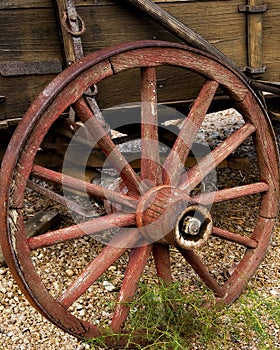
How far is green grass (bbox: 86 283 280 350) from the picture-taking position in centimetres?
237

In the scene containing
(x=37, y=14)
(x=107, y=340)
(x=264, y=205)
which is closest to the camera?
(x=107, y=340)

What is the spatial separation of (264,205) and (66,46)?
122cm

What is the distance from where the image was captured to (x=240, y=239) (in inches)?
108

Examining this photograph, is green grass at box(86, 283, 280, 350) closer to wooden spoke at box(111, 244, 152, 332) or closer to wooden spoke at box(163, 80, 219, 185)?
wooden spoke at box(111, 244, 152, 332)

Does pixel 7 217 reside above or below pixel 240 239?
above

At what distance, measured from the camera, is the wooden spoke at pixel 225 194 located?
260 cm

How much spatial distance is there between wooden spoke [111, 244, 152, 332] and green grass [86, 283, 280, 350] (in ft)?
0.14

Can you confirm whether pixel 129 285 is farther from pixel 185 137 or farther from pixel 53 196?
pixel 185 137

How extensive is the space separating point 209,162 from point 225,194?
171mm

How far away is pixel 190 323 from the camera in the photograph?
2.49 meters

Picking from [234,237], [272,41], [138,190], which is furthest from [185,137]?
[272,41]

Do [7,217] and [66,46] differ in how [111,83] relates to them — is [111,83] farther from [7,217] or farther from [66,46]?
[7,217]

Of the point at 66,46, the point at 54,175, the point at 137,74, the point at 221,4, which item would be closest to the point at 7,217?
the point at 54,175

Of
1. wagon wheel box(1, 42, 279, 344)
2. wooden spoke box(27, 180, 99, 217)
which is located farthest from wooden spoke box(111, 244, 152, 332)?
wooden spoke box(27, 180, 99, 217)
